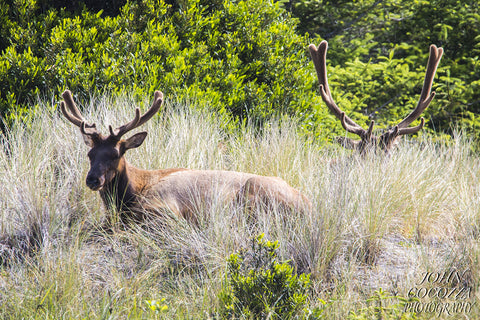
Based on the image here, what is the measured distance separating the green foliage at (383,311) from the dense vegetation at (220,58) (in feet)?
14.6

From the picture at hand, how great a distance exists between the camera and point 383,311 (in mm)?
3980

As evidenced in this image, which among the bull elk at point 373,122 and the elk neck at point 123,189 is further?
the bull elk at point 373,122

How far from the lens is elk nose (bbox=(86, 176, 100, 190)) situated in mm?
5253

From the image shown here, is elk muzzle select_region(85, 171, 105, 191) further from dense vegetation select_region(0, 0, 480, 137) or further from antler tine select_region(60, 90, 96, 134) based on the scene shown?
dense vegetation select_region(0, 0, 480, 137)

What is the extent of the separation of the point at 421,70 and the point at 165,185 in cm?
758

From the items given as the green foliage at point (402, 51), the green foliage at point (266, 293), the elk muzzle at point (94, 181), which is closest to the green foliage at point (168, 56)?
the green foliage at point (402, 51)

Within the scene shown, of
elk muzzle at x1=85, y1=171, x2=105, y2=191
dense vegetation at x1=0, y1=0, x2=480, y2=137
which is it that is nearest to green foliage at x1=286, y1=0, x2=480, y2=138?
dense vegetation at x1=0, y1=0, x2=480, y2=137

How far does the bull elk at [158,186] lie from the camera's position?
18.4 ft

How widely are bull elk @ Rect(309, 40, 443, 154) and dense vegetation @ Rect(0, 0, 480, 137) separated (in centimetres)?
98

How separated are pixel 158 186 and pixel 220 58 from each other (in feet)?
12.1

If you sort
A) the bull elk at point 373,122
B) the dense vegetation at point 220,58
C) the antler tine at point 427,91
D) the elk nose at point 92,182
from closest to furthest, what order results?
the elk nose at point 92,182 → the bull elk at point 373,122 → the antler tine at point 427,91 → the dense vegetation at point 220,58

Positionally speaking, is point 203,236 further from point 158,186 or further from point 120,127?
point 120,127

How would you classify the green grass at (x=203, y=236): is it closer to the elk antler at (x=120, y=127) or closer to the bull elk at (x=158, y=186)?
the bull elk at (x=158, y=186)

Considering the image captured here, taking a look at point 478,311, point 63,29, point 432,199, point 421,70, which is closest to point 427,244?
point 432,199
